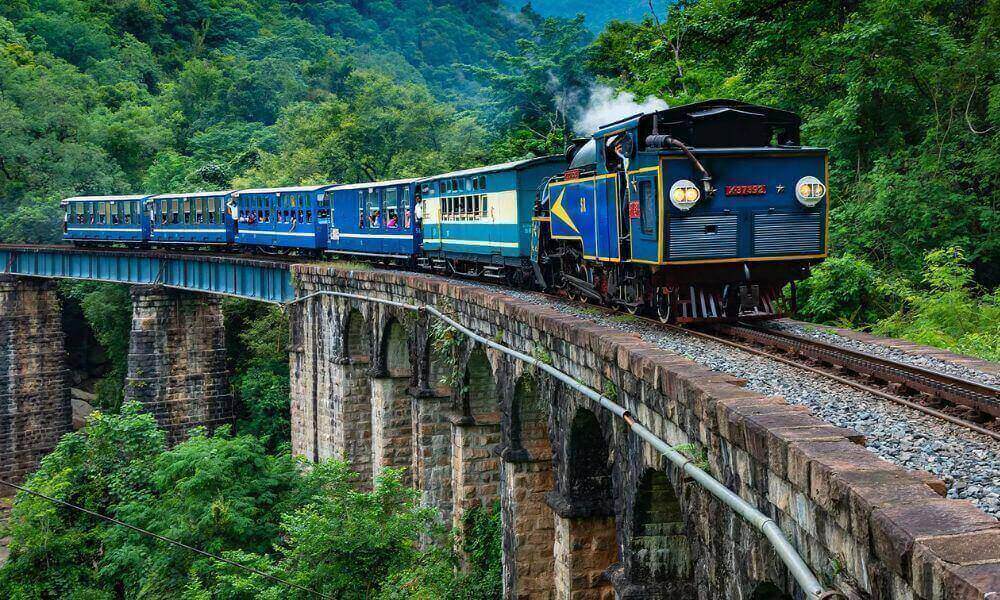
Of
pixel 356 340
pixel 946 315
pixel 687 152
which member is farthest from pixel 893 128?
pixel 356 340

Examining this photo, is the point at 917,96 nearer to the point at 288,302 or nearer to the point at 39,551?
the point at 288,302

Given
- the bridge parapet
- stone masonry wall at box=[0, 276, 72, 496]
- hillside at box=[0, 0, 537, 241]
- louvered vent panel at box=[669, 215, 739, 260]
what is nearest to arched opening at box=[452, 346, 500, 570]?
louvered vent panel at box=[669, 215, 739, 260]

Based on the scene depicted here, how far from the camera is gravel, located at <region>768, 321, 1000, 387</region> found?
29.1 ft

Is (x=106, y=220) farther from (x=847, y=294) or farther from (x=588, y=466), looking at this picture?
(x=588, y=466)

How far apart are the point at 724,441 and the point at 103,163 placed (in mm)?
54974

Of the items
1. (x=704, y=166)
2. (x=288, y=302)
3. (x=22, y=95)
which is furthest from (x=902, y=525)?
(x=22, y=95)

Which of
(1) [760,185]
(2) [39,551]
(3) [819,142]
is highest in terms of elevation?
(3) [819,142]

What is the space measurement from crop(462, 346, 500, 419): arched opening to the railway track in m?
5.44

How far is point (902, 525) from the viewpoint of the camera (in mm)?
4238

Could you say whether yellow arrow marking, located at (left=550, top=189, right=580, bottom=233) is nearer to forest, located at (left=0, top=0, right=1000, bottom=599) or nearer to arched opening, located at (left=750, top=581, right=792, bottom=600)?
forest, located at (left=0, top=0, right=1000, bottom=599)

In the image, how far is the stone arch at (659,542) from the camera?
28.8 feet

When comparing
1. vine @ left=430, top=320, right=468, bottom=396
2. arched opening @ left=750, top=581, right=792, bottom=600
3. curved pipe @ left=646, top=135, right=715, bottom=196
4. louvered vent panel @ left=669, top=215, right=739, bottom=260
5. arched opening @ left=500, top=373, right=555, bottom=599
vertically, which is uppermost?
curved pipe @ left=646, top=135, right=715, bottom=196

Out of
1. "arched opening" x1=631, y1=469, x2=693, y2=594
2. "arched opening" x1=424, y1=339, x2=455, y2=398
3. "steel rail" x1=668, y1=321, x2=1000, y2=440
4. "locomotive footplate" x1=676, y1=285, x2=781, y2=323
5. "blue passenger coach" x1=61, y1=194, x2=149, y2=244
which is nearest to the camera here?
"steel rail" x1=668, y1=321, x2=1000, y2=440

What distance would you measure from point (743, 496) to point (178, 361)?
108 ft
